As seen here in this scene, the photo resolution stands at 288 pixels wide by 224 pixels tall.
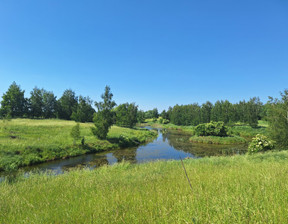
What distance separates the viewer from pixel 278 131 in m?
15.7

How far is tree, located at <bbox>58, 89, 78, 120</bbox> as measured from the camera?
6656 cm

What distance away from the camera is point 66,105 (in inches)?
2643

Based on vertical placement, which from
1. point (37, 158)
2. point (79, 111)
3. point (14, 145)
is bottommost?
point (37, 158)

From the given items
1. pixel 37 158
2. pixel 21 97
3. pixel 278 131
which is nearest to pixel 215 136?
pixel 278 131

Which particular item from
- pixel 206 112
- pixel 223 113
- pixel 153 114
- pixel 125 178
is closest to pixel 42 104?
pixel 125 178

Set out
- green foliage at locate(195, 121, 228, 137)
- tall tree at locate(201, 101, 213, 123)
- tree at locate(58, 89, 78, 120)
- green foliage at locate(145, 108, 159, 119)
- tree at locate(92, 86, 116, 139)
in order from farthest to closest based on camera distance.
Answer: green foliage at locate(145, 108, 159, 119)
tall tree at locate(201, 101, 213, 123)
tree at locate(58, 89, 78, 120)
green foliage at locate(195, 121, 228, 137)
tree at locate(92, 86, 116, 139)

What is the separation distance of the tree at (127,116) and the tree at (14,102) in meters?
38.0

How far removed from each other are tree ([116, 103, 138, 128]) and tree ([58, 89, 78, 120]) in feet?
69.0

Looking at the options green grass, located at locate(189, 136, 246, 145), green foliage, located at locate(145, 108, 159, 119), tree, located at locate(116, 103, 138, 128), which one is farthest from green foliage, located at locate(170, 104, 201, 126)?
green foliage, located at locate(145, 108, 159, 119)

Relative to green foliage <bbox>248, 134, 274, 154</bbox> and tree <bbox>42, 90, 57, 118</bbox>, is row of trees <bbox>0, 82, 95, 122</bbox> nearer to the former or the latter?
tree <bbox>42, 90, 57, 118</bbox>

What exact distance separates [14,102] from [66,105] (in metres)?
18.1

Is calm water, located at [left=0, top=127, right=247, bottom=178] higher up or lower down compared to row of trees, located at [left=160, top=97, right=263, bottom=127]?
lower down

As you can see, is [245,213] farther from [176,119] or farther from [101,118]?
[176,119]

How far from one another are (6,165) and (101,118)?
52.6 feet
